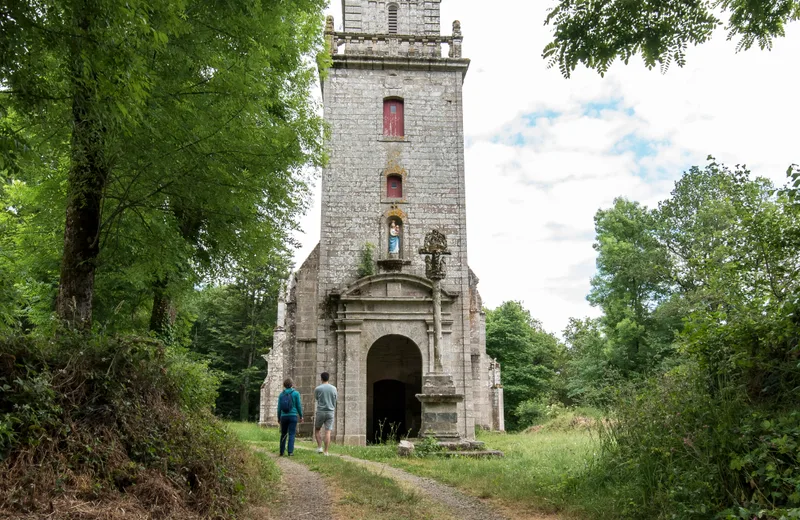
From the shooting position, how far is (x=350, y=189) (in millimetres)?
18656

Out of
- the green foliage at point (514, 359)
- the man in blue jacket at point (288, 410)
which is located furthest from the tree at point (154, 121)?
the green foliage at point (514, 359)

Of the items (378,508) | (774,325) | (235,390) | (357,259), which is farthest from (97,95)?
(235,390)

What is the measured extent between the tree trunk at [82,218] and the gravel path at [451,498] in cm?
426

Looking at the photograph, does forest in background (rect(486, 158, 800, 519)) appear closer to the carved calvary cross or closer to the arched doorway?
the carved calvary cross

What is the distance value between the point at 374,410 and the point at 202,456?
16317mm

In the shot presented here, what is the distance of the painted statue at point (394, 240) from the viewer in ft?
59.9

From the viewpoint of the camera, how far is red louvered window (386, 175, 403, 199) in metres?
18.7

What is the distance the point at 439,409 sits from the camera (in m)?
12.5

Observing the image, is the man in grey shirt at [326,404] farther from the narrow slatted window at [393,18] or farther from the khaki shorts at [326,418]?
the narrow slatted window at [393,18]

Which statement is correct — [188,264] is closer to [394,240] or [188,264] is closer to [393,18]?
[394,240]

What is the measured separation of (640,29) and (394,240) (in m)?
13.3

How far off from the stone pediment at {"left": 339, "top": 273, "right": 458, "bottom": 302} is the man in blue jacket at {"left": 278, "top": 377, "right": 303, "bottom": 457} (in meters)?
7.03

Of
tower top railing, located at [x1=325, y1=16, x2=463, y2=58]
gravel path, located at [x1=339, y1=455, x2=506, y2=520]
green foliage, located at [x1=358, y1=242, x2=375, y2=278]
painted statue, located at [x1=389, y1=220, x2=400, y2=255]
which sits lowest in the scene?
gravel path, located at [x1=339, y1=455, x2=506, y2=520]

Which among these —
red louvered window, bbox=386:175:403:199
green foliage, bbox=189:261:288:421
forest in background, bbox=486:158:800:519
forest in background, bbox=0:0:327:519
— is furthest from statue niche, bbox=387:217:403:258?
green foliage, bbox=189:261:288:421
